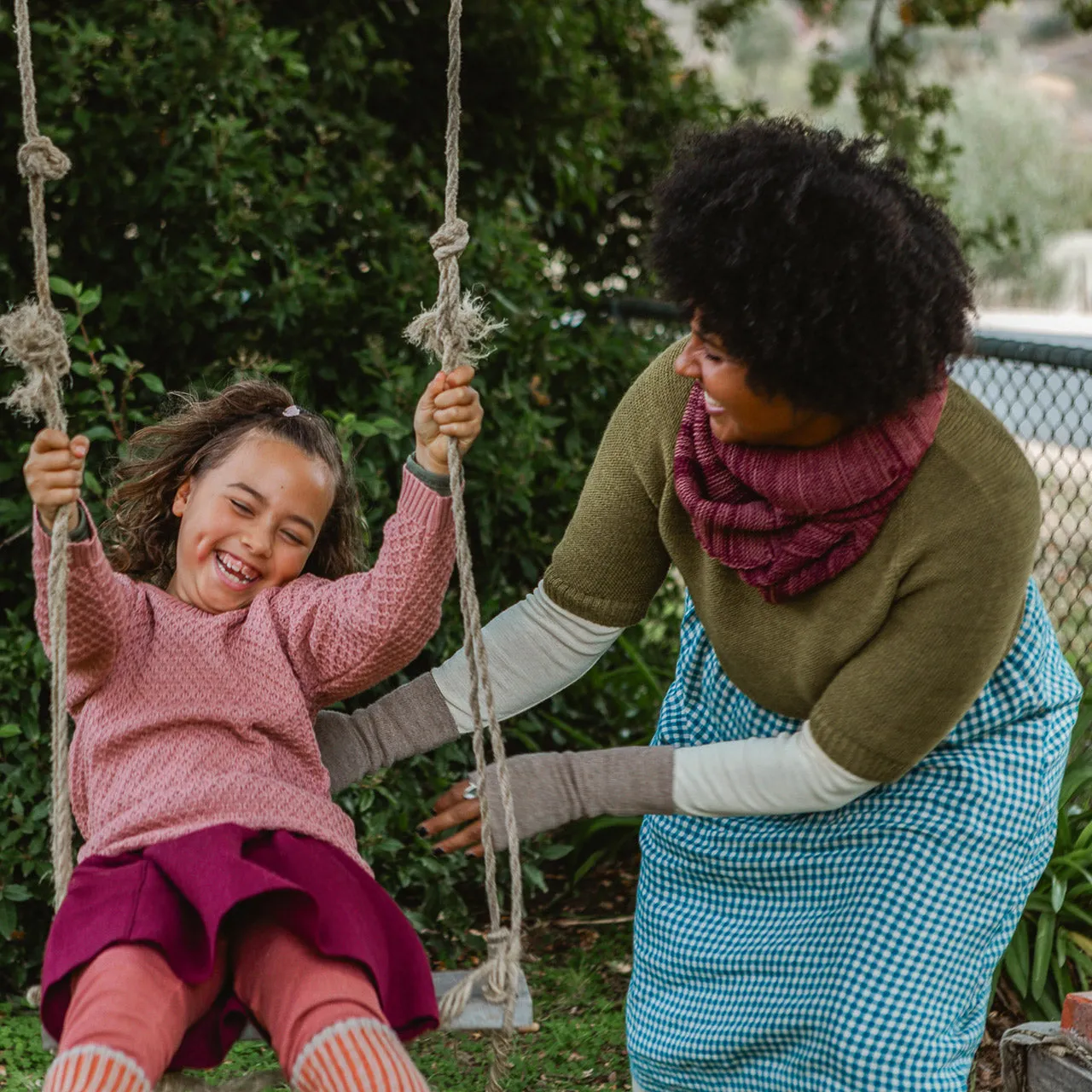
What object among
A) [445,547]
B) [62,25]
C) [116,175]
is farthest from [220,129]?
[445,547]

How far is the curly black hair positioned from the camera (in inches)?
80.4

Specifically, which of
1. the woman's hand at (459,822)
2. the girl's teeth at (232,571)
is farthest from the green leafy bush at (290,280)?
the woman's hand at (459,822)

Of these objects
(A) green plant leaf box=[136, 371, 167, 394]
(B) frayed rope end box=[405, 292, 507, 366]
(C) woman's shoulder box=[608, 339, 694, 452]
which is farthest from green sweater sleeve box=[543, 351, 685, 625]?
(A) green plant leaf box=[136, 371, 167, 394]

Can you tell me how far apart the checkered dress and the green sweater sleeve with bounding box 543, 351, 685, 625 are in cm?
25

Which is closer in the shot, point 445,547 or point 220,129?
point 445,547

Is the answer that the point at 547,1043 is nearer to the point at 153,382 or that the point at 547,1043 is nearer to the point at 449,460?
the point at 153,382

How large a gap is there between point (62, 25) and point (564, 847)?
2.28 m

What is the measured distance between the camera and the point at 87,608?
2.29 metres

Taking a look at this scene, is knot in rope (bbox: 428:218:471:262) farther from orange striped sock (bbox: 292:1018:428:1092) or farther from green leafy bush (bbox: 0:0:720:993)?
green leafy bush (bbox: 0:0:720:993)

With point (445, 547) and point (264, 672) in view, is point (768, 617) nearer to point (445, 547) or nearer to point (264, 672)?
point (445, 547)

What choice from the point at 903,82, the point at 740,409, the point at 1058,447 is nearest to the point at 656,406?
the point at 740,409

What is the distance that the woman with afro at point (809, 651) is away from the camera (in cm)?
209

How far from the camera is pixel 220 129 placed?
11.6 feet

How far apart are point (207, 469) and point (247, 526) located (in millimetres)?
194
